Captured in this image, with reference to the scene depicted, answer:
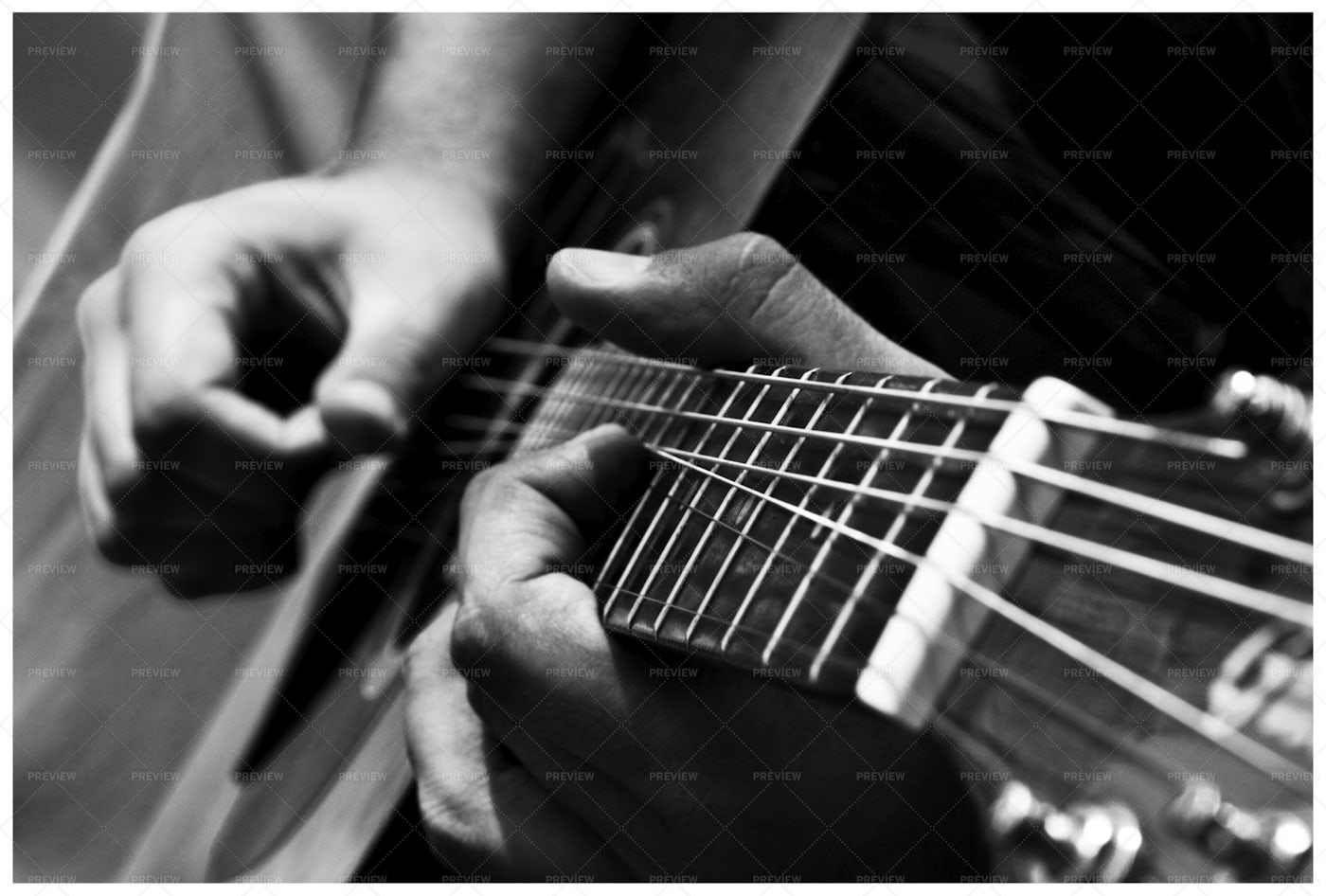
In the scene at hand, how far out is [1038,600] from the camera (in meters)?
0.32

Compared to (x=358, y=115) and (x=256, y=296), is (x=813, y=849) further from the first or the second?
(x=358, y=115)

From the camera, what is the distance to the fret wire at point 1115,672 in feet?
0.91

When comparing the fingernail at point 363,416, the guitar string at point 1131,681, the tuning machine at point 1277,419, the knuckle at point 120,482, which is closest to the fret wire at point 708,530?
the guitar string at point 1131,681

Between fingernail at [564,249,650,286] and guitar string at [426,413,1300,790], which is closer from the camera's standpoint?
guitar string at [426,413,1300,790]

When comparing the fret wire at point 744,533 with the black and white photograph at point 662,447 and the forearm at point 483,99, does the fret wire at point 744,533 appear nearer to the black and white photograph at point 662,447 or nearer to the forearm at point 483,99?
the black and white photograph at point 662,447

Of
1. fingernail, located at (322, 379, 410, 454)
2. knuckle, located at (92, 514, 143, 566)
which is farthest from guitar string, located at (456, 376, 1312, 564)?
knuckle, located at (92, 514, 143, 566)

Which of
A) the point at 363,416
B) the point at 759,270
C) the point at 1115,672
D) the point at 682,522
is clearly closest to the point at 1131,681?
the point at 1115,672

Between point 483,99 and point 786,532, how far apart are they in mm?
628

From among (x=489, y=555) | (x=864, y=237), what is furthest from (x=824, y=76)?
(x=489, y=555)

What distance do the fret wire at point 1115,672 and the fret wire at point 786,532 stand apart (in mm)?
41

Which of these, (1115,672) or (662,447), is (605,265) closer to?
(662,447)

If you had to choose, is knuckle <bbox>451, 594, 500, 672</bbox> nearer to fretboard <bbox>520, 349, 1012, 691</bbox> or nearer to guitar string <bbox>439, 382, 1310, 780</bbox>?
fretboard <bbox>520, 349, 1012, 691</bbox>

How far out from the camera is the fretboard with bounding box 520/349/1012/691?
1.15ft

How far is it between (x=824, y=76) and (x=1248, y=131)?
28 cm
